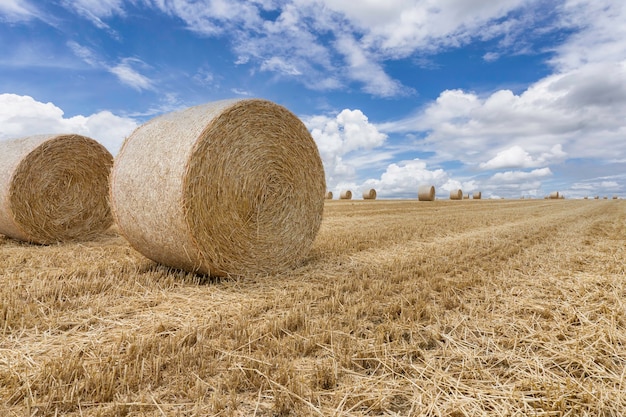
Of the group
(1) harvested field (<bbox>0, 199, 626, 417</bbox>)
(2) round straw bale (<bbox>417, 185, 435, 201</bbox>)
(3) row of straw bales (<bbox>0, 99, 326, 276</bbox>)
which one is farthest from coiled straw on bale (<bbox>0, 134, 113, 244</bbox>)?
(2) round straw bale (<bbox>417, 185, 435, 201</bbox>)

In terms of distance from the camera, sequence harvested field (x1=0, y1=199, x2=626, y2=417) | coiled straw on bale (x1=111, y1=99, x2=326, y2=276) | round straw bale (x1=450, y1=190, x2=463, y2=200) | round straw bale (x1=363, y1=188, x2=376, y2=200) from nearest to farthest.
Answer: harvested field (x1=0, y1=199, x2=626, y2=417) → coiled straw on bale (x1=111, y1=99, x2=326, y2=276) → round straw bale (x1=363, y1=188, x2=376, y2=200) → round straw bale (x1=450, y1=190, x2=463, y2=200)

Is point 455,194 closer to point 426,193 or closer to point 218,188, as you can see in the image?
point 426,193

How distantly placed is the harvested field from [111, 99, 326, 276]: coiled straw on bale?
0.37 m

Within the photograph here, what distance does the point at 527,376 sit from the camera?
2.36 m

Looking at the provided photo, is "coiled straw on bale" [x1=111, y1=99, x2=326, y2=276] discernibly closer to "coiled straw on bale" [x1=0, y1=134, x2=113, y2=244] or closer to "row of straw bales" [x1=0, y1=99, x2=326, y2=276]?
"row of straw bales" [x1=0, y1=99, x2=326, y2=276]

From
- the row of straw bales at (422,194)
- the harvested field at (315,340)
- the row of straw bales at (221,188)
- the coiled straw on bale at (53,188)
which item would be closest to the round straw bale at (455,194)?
the row of straw bales at (422,194)

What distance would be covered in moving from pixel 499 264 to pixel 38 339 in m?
5.20

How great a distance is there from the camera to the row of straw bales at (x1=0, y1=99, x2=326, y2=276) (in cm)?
435

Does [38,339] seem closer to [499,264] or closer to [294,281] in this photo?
[294,281]

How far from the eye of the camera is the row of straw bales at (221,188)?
4.35 meters

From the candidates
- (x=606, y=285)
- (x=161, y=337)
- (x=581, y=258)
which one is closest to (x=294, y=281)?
(x=161, y=337)

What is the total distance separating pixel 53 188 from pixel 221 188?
4536mm

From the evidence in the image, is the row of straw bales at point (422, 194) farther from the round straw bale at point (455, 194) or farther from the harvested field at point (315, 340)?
the harvested field at point (315, 340)

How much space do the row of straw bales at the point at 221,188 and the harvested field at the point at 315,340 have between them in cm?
40
